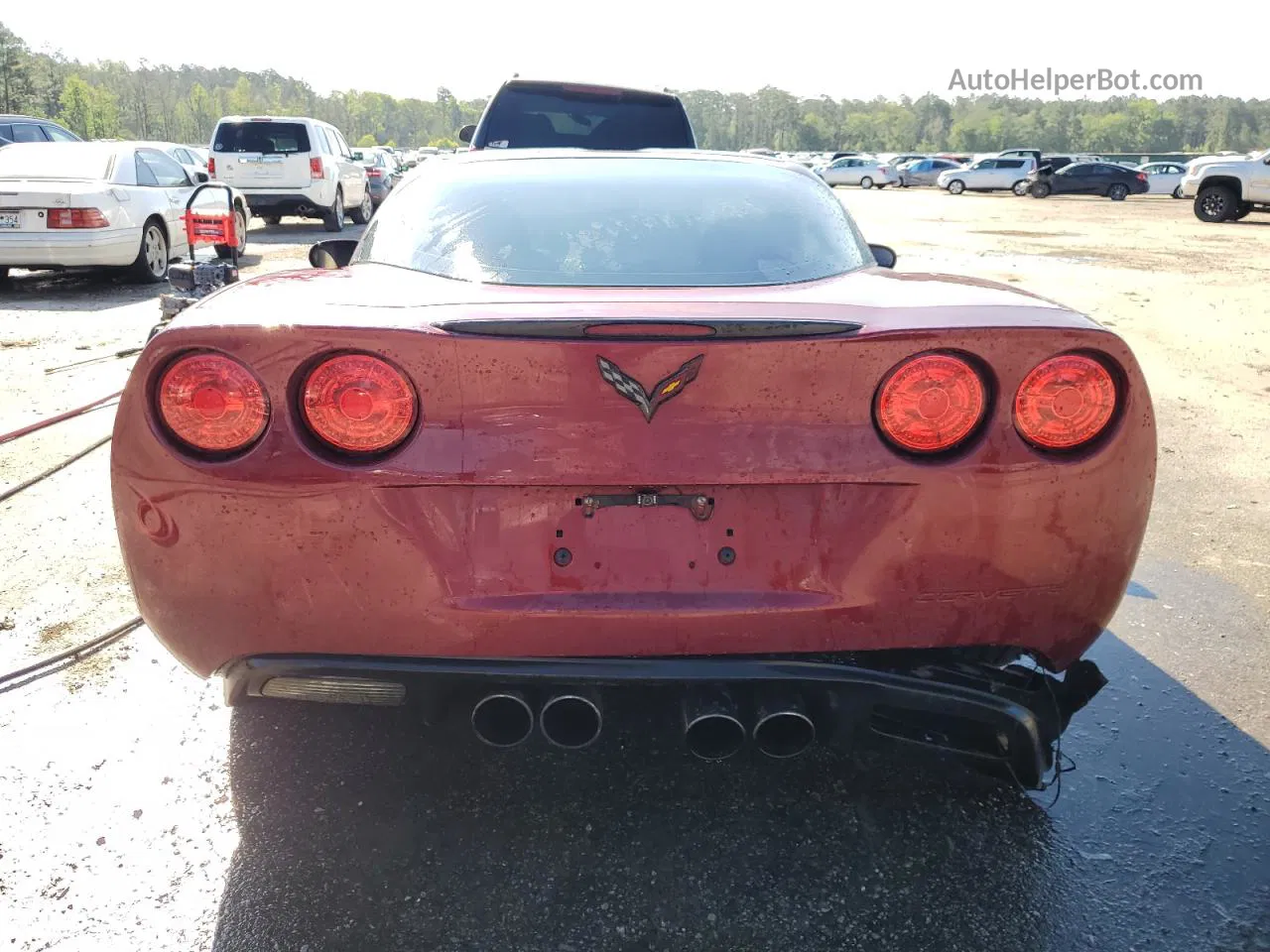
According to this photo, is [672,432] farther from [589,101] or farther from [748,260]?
[589,101]

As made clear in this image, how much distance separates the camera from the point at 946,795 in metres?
2.47

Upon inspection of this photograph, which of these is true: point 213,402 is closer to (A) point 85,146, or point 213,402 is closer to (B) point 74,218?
(B) point 74,218

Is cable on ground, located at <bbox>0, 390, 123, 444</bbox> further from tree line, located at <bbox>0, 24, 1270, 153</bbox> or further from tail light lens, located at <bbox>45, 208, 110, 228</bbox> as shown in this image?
tree line, located at <bbox>0, 24, 1270, 153</bbox>

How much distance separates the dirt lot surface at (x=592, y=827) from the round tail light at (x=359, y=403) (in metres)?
0.95

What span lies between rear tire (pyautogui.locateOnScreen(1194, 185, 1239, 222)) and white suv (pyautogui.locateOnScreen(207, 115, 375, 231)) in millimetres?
20371

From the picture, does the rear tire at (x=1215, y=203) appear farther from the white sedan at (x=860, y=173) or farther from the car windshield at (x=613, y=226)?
the white sedan at (x=860, y=173)

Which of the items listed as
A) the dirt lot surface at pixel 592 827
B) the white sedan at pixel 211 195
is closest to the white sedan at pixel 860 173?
the white sedan at pixel 211 195

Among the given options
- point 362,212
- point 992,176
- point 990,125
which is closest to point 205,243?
point 362,212

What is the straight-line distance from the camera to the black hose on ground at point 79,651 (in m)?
2.97

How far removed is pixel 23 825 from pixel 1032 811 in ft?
7.78

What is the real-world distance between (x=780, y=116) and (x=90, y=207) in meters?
166

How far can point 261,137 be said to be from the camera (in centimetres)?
1694

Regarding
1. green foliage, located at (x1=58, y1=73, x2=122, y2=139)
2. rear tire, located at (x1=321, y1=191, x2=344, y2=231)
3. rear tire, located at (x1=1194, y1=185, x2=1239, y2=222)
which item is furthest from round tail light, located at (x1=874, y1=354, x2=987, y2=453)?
green foliage, located at (x1=58, y1=73, x2=122, y2=139)

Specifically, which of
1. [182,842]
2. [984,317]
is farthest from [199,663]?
[984,317]
